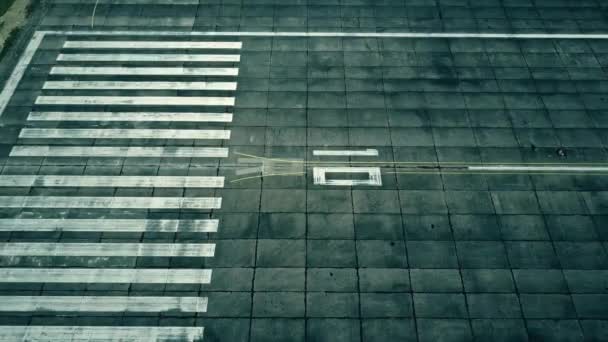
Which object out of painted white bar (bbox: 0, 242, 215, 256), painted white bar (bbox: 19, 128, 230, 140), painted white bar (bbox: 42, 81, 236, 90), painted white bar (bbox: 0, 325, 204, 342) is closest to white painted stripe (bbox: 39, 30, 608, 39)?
painted white bar (bbox: 42, 81, 236, 90)

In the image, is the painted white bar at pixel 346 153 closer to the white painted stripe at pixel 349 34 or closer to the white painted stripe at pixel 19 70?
the white painted stripe at pixel 349 34

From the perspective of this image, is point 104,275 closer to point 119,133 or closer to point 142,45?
point 119,133

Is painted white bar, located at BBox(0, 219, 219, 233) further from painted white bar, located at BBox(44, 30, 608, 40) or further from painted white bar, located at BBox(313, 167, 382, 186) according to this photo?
painted white bar, located at BBox(44, 30, 608, 40)

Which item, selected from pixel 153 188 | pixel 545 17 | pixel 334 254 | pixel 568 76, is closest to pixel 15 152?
pixel 153 188

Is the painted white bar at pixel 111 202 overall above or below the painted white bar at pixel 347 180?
below

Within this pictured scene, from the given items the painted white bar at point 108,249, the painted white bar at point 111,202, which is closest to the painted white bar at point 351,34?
the painted white bar at point 111,202

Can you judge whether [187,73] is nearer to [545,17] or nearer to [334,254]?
→ [334,254]
